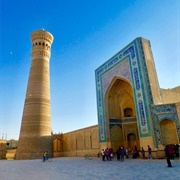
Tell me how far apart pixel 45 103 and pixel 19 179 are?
1260 centimetres

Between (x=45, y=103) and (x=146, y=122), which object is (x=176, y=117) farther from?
(x=45, y=103)

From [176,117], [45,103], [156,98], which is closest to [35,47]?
[45,103]

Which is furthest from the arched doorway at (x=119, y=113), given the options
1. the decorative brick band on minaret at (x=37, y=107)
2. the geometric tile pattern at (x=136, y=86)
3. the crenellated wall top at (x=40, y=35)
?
the crenellated wall top at (x=40, y=35)

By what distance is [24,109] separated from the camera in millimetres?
15898

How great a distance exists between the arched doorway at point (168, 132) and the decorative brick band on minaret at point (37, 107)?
10087mm

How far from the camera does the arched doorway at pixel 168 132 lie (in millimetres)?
7909

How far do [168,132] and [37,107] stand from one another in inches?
428

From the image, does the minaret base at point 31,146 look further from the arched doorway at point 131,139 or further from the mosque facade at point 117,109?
the arched doorway at point 131,139

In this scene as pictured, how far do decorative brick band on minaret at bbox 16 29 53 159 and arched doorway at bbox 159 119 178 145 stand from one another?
10.1 meters

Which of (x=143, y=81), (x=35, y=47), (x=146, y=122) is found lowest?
(x=146, y=122)

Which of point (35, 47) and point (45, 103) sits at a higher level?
point (35, 47)

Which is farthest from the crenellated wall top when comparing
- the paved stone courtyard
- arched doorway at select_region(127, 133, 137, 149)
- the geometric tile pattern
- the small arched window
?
the paved stone courtyard

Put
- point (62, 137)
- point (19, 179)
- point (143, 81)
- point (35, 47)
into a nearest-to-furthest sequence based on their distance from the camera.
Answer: point (19, 179) → point (143, 81) → point (35, 47) → point (62, 137)

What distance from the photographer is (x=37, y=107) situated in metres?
15.5
